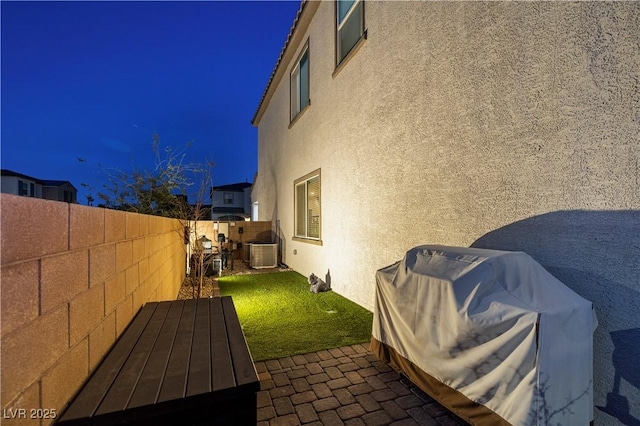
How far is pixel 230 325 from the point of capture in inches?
98.2

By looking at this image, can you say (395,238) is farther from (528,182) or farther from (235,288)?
(235,288)

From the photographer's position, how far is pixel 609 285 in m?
2.00

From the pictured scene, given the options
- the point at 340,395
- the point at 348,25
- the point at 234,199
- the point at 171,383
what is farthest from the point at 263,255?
the point at 234,199

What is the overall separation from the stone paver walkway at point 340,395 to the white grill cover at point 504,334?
0.38 meters

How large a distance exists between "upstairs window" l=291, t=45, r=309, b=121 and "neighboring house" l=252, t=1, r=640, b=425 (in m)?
2.10

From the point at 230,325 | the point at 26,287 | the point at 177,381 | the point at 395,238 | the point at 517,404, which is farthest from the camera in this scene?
the point at 395,238

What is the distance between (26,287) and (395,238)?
3899mm

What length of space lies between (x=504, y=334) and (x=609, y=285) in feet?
3.18

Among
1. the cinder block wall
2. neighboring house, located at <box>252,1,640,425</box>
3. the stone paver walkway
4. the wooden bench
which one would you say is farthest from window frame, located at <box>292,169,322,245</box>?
the cinder block wall

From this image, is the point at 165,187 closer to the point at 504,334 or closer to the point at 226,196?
the point at 504,334

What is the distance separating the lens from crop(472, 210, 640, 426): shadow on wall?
6.16 ft

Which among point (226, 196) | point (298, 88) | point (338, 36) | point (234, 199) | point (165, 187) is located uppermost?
point (298, 88)

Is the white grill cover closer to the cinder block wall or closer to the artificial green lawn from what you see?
the artificial green lawn

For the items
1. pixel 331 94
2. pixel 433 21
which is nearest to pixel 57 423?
pixel 433 21
